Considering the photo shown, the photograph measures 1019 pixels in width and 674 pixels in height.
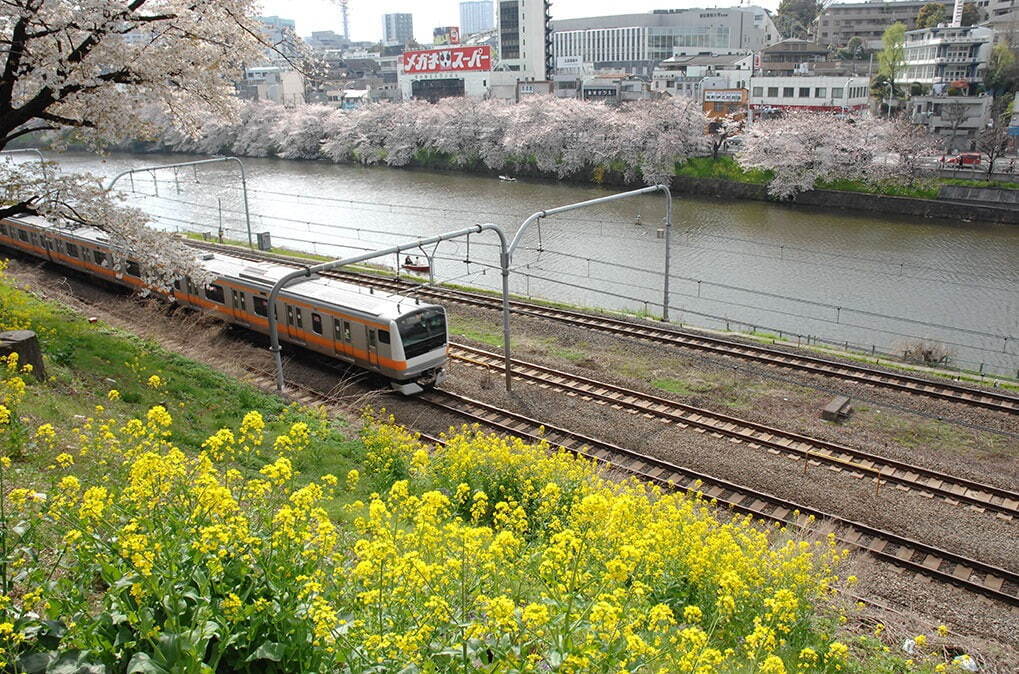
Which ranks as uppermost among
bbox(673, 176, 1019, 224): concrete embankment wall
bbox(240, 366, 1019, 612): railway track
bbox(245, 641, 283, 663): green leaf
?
bbox(245, 641, 283, 663): green leaf

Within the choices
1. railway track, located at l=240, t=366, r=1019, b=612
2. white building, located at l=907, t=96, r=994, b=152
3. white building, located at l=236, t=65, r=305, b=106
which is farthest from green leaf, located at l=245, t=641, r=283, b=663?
white building, located at l=236, t=65, r=305, b=106

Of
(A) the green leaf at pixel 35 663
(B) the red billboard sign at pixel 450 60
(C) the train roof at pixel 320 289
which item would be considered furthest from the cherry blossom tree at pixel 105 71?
(B) the red billboard sign at pixel 450 60

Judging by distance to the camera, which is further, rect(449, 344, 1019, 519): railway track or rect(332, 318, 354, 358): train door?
rect(332, 318, 354, 358): train door

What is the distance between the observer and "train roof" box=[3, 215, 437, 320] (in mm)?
13422

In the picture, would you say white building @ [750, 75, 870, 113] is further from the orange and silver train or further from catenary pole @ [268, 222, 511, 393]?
the orange and silver train

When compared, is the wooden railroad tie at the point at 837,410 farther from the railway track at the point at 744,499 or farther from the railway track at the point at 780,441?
the railway track at the point at 744,499

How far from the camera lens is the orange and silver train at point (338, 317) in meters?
13.2

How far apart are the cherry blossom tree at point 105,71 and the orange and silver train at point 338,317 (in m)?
1.06

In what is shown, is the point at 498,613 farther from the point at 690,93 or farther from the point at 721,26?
the point at 721,26

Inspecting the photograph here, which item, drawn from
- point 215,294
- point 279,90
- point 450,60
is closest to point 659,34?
point 450,60

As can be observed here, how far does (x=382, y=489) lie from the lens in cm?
878

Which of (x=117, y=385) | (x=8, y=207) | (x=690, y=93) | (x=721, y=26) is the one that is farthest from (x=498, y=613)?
(x=721, y=26)

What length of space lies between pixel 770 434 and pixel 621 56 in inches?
3877

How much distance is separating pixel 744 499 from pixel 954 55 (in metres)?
49.4
